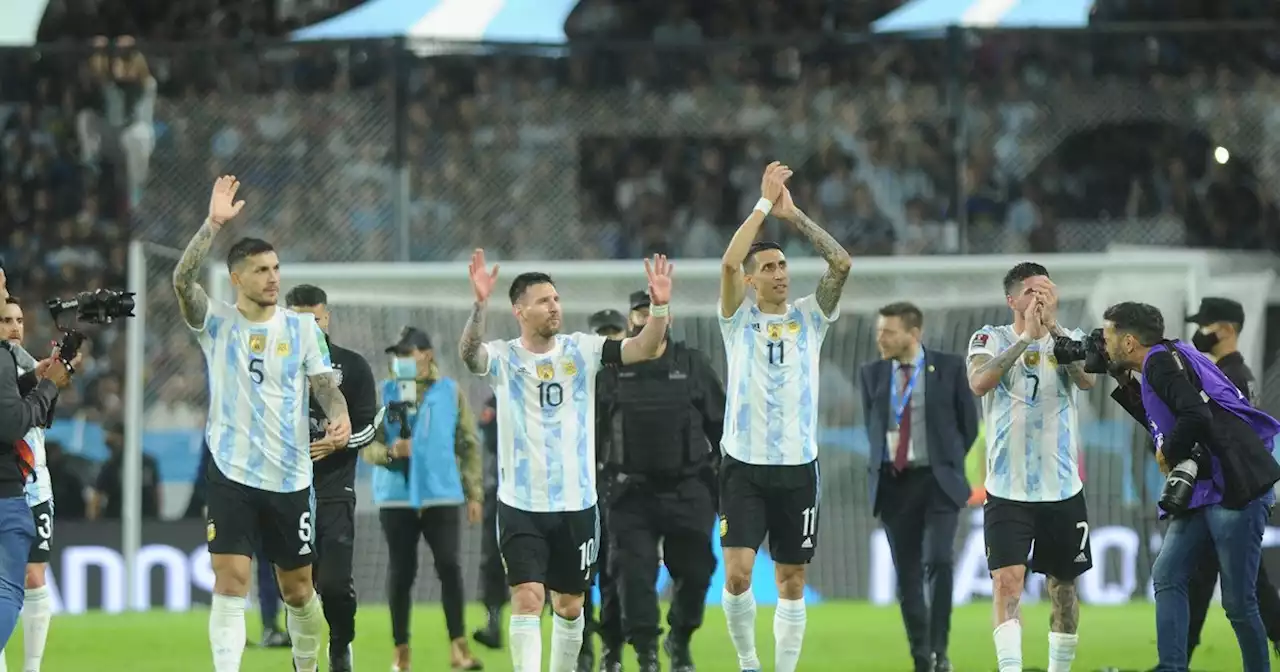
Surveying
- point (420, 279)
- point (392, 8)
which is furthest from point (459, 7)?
point (420, 279)

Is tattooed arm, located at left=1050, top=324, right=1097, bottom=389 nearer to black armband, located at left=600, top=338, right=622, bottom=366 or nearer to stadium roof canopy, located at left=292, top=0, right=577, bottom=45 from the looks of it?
black armband, located at left=600, top=338, right=622, bottom=366

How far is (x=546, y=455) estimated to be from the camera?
9117mm

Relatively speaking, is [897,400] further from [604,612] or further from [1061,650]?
[1061,650]

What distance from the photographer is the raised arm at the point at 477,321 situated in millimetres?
8805

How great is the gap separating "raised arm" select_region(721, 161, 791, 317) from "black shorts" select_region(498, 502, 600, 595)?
4.40ft

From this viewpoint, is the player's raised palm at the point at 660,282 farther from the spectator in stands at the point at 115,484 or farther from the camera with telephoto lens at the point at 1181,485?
the spectator in stands at the point at 115,484

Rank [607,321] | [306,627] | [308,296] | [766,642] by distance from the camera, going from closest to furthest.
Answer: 1. [306,627]
2. [308,296]
3. [607,321]
4. [766,642]

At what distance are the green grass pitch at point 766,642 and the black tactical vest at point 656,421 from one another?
1.69 meters

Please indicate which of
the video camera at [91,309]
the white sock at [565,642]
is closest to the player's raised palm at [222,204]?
the video camera at [91,309]

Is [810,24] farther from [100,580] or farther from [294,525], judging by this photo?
[294,525]

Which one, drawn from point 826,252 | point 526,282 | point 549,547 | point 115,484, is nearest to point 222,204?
point 526,282

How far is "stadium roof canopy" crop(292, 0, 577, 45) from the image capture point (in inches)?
752

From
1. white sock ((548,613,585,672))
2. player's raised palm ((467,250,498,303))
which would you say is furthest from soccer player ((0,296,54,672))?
white sock ((548,613,585,672))

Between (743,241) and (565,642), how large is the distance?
82.7 inches
